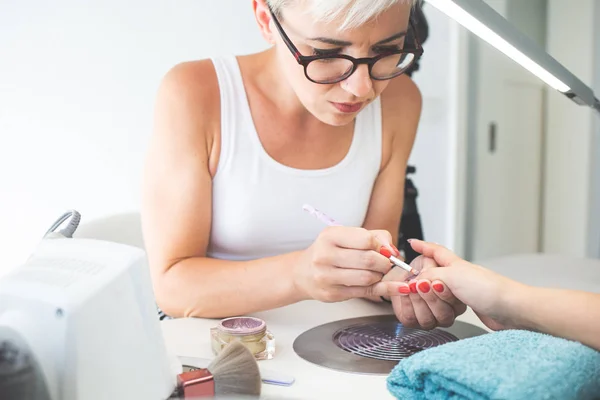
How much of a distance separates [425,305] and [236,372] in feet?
1.13

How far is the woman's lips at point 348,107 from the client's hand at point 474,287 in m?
0.29

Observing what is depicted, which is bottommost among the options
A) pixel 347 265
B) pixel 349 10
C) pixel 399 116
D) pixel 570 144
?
pixel 347 265

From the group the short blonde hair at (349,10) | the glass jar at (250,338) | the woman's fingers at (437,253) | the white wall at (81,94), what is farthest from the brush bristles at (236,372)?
the white wall at (81,94)

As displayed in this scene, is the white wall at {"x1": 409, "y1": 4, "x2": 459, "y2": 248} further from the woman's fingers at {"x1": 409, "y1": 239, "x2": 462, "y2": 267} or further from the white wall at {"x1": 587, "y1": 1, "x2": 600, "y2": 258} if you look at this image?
the woman's fingers at {"x1": 409, "y1": 239, "x2": 462, "y2": 267}

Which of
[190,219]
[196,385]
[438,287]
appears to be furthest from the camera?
[190,219]

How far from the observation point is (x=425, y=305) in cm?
82

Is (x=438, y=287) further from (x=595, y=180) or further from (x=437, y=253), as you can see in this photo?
(x=595, y=180)

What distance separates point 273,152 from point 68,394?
0.74 meters

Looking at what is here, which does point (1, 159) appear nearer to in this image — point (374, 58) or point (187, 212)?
point (187, 212)

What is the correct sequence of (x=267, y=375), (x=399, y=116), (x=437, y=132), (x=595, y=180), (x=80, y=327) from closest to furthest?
(x=80, y=327), (x=267, y=375), (x=399, y=116), (x=437, y=132), (x=595, y=180)

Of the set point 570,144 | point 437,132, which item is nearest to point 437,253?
point 437,132

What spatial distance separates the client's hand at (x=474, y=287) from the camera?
696 millimetres

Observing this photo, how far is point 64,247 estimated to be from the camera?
53 cm

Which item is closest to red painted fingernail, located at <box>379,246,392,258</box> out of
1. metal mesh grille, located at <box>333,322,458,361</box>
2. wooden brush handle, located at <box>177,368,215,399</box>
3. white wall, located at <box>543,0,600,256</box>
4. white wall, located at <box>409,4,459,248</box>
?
metal mesh grille, located at <box>333,322,458,361</box>
